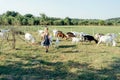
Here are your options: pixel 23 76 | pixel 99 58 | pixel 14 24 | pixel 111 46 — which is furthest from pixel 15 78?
pixel 111 46

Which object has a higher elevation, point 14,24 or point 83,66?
point 14,24

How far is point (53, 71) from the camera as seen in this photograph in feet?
42.8

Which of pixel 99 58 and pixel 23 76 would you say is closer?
pixel 23 76

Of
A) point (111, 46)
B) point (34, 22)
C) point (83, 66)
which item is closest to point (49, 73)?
point (83, 66)

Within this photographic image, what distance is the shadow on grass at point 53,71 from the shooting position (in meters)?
12.0

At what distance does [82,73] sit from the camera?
41.3ft

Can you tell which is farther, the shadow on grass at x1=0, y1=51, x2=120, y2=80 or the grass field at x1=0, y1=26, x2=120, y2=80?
the grass field at x1=0, y1=26, x2=120, y2=80

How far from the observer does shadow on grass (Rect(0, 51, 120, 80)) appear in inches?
474

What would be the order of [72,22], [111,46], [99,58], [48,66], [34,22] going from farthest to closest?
[72,22] → [34,22] → [111,46] → [99,58] → [48,66]

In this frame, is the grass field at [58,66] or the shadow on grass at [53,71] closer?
the shadow on grass at [53,71]

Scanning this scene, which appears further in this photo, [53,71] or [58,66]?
[58,66]

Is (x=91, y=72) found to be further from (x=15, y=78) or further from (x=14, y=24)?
(x=14, y=24)

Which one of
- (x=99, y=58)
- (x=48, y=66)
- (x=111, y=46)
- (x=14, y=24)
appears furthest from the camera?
(x=111, y=46)

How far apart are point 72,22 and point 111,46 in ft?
Answer: 244
